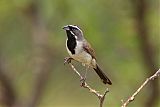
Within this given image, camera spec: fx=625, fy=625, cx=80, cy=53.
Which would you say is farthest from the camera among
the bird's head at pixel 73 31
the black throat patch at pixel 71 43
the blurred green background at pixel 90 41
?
the blurred green background at pixel 90 41

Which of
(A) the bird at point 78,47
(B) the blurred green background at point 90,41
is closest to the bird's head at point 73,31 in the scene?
(A) the bird at point 78,47

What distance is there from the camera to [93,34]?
10359mm

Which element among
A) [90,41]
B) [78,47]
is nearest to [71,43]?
[78,47]

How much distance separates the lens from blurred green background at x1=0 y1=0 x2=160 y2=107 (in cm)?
1006

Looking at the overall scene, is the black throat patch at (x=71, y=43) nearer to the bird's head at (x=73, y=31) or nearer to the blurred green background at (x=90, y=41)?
the bird's head at (x=73, y=31)

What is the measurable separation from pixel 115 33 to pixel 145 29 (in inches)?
31.2

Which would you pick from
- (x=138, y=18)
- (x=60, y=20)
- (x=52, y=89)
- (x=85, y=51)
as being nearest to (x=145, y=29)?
(x=138, y=18)

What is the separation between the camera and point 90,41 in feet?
33.8

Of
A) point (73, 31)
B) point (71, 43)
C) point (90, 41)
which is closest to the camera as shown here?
point (73, 31)

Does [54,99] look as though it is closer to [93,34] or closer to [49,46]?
[49,46]

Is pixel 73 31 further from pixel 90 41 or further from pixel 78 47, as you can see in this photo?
pixel 90 41

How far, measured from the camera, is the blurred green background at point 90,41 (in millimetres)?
10062

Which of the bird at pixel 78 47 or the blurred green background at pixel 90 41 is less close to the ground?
the blurred green background at pixel 90 41

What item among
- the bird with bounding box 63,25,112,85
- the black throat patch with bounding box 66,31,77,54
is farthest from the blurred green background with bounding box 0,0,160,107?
the black throat patch with bounding box 66,31,77,54
